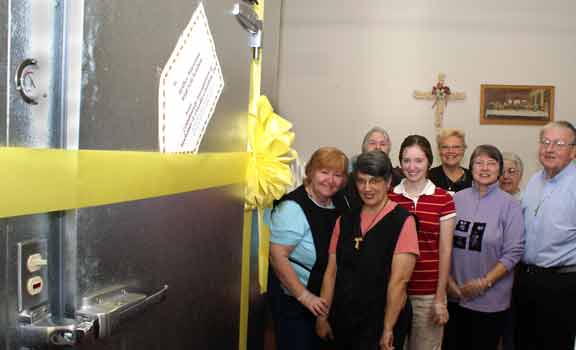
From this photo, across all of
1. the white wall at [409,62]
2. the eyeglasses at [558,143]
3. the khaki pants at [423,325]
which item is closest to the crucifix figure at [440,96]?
the white wall at [409,62]

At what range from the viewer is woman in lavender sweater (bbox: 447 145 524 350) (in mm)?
2414

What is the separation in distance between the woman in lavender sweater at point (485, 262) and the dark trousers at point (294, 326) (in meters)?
0.77

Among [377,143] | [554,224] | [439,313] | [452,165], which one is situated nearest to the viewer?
[439,313]

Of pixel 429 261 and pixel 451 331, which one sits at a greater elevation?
pixel 429 261

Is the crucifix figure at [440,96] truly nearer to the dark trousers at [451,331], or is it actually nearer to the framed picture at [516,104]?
the framed picture at [516,104]

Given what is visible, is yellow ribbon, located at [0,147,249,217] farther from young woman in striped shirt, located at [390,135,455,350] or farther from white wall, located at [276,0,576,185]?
white wall, located at [276,0,576,185]

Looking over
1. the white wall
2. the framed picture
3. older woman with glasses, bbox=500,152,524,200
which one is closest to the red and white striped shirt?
older woman with glasses, bbox=500,152,524,200

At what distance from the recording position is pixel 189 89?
1017mm

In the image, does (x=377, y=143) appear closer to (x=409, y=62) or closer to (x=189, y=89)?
(x=409, y=62)

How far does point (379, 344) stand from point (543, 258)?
1.04m

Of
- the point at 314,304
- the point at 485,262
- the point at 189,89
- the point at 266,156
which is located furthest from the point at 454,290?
the point at 189,89

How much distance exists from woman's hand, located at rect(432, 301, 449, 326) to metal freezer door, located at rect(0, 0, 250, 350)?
4.64 feet

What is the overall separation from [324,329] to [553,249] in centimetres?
123

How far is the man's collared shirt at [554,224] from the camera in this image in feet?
7.81
